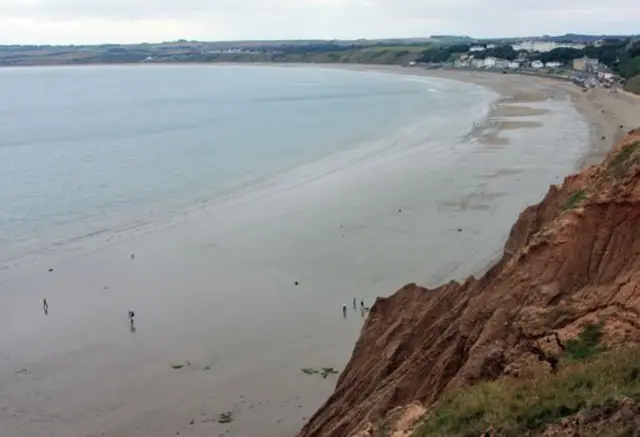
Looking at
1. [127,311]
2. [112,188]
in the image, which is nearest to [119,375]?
[127,311]

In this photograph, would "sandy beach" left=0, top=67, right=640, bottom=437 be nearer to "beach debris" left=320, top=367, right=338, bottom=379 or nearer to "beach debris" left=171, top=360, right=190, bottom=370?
"beach debris" left=171, top=360, right=190, bottom=370

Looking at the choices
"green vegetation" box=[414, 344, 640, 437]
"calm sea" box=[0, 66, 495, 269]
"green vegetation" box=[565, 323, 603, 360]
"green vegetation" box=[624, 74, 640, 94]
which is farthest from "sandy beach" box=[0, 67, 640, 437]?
"green vegetation" box=[624, 74, 640, 94]

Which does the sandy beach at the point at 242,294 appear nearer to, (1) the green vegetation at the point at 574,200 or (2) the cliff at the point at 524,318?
(2) the cliff at the point at 524,318

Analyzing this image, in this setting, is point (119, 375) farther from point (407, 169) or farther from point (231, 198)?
point (407, 169)

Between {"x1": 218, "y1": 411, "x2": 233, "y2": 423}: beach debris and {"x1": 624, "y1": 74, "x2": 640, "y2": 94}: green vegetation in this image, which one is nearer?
{"x1": 218, "y1": 411, "x2": 233, "y2": 423}: beach debris

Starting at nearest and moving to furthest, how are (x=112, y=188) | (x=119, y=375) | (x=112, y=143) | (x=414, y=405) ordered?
1. (x=414, y=405)
2. (x=119, y=375)
3. (x=112, y=188)
4. (x=112, y=143)

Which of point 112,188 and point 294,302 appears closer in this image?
point 294,302
